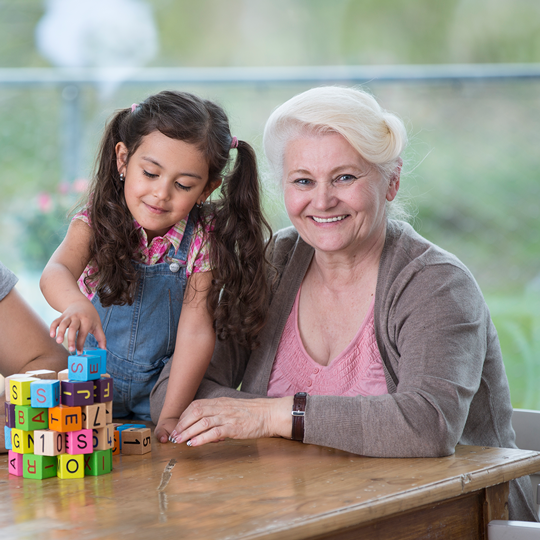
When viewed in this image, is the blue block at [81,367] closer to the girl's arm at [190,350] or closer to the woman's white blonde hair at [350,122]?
the girl's arm at [190,350]

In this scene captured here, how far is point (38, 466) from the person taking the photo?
1207 mm

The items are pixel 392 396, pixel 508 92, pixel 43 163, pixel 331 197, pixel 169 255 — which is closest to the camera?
pixel 392 396

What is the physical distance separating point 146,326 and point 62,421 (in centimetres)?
68

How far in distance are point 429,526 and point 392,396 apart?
286 millimetres

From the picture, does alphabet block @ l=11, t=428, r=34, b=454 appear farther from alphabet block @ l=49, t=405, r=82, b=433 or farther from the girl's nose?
the girl's nose

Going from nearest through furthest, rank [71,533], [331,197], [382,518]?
1. [71,533]
2. [382,518]
3. [331,197]

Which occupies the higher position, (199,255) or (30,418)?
(199,255)

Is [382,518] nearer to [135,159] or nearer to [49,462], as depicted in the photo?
[49,462]

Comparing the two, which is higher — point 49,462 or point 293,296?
point 293,296

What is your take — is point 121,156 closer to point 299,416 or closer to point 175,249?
point 175,249

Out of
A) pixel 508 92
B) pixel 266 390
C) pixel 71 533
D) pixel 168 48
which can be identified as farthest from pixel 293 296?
pixel 168 48

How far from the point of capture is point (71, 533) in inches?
37.6

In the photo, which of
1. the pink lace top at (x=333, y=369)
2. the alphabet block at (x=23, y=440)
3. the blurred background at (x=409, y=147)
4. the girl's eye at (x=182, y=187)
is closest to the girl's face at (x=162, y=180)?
the girl's eye at (x=182, y=187)

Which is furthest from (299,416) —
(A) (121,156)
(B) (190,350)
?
(A) (121,156)
